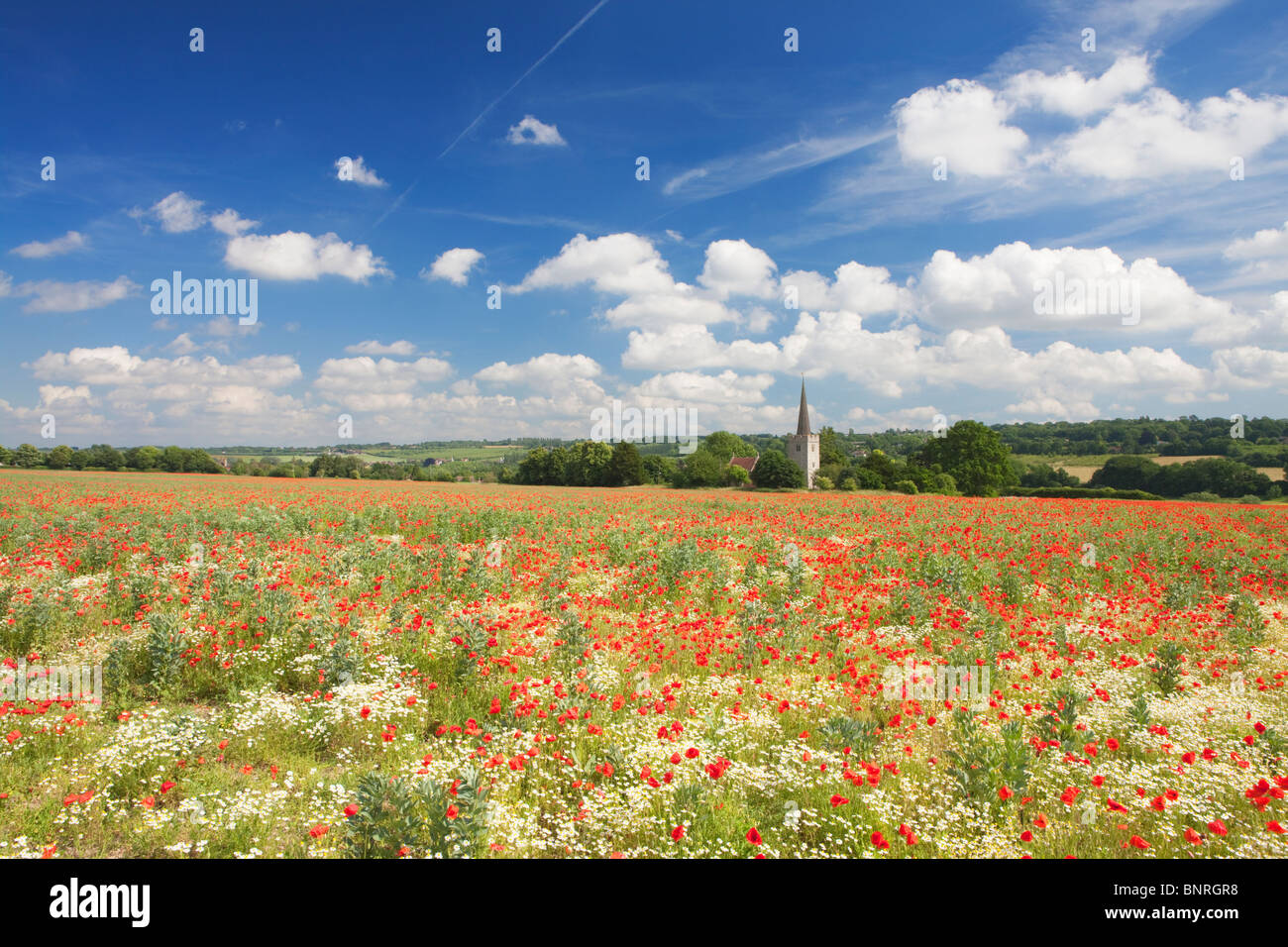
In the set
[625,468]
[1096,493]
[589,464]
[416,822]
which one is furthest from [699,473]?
[416,822]

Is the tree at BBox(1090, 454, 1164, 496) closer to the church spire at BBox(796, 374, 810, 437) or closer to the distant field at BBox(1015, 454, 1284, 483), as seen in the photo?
the distant field at BBox(1015, 454, 1284, 483)

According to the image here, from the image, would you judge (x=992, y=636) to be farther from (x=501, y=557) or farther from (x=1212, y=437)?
(x=1212, y=437)

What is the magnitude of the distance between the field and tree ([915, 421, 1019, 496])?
62098mm

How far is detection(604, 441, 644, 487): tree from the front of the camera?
262ft

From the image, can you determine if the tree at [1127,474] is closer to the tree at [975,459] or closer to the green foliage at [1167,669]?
the tree at [975,459]

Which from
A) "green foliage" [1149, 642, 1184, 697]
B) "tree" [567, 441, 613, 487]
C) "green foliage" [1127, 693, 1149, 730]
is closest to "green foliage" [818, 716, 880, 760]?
"green foliage" [1127, 693, 1149, 730]

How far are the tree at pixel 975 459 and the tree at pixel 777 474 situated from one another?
65.5 ft

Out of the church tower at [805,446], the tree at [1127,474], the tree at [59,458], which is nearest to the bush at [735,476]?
the church tower at [805,446]

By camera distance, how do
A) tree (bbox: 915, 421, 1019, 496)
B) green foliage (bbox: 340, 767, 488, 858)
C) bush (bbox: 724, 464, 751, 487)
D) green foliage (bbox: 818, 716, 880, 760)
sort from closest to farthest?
green foliage (bbox: 340, 767, 488, 858) → green foliage (bbox: 818, 716, 880, 760) → tree (bbox: 915, 421, 1019, 496) → bush (bbox: 724, 464, 751, 487)

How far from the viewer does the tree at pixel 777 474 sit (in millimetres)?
70562

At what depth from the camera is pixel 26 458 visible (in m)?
77.9

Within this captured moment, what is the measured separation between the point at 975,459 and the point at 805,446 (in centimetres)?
3091

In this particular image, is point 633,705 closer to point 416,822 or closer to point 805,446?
point 416,822
